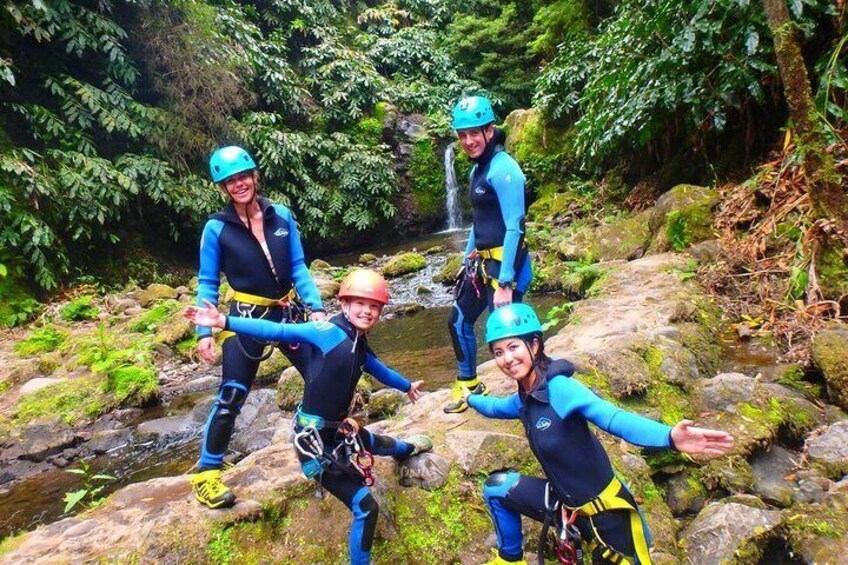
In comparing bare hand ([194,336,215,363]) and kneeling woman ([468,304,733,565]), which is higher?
bare hand ([194,336,215,363])

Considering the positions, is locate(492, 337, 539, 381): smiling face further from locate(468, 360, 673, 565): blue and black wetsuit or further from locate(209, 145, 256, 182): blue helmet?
locate(209, 145, 256, 182): blue helmet

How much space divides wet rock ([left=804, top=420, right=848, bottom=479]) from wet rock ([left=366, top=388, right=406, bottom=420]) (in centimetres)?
370

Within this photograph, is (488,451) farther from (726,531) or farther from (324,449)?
(726,531)

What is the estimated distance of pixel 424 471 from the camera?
3350mm

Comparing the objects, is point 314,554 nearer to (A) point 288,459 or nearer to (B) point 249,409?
(A) point 288,459

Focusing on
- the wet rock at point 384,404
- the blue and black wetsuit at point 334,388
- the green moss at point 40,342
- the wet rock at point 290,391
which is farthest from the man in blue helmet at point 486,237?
the green moss at point 40,342

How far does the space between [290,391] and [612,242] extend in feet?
20.7

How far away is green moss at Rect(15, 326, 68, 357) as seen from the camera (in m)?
8.26

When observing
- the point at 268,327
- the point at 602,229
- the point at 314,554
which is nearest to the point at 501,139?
the point at 268,327

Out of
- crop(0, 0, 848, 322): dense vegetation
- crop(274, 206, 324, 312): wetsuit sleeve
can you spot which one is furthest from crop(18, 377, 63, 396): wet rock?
crop(274, 206, 324, 312): wetsuit sleeve

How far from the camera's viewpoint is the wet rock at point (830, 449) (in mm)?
3480

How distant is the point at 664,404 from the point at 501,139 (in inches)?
94.3

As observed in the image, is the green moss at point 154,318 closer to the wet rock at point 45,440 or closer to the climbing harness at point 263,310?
the wet rock at point 45,440

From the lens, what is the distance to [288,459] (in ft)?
11.8
